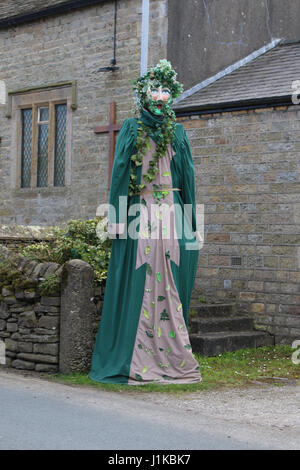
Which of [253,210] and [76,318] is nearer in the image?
[76,318]

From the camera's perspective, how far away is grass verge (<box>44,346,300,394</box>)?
6119 mm

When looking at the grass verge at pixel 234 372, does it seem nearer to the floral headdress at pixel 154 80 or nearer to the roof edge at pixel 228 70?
the floral headdress at pixel 154 80

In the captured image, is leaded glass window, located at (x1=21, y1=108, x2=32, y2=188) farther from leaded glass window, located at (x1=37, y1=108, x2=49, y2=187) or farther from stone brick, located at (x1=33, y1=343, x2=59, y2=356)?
stone brick, located at (x1=33, y1=343, x2=59, y2=356)

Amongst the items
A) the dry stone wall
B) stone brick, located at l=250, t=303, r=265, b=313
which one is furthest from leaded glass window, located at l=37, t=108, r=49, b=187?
the dry stone wall

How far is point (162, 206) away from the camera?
6.43 meters

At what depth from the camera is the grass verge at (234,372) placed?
612 cm

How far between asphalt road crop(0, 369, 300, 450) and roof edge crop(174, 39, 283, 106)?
5.82 metres

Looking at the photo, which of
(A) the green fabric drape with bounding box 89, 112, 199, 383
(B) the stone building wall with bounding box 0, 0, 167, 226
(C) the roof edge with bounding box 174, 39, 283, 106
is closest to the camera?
(A) the green fabric drape with bounding box 89, 112, 199, 383

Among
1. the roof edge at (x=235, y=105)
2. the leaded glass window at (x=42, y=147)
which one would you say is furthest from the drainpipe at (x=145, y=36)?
the leaded glass window at (x=42, y=147)

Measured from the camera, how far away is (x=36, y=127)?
12719 millimetres

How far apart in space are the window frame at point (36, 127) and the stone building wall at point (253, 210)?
2902mm

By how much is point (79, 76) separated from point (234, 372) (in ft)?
22.1

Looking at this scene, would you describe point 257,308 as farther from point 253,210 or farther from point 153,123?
point 153,123

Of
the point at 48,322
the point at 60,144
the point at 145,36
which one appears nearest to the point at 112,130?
the point at 60,144
